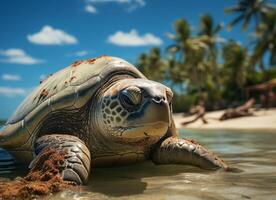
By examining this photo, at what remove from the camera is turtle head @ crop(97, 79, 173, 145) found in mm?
2982

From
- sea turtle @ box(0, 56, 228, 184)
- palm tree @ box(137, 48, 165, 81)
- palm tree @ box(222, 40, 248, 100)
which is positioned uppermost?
palm tree @ box(137, 48, 165, 81)

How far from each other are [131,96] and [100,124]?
58 cm

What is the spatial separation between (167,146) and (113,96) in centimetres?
103

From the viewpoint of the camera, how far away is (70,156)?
2930 millimetres

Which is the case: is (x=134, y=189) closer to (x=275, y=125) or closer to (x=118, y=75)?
(x=118, y=75)

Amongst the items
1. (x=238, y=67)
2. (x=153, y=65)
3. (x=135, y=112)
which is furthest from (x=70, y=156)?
(x=153, y=65)

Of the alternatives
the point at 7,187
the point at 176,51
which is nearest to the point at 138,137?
the point at 7,187

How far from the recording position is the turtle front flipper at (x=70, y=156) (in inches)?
112

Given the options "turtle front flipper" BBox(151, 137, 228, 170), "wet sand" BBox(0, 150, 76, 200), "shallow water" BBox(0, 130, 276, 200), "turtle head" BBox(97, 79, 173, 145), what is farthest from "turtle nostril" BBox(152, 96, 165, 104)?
"turtle front flipper" BBox(151, 137, 228, 170)

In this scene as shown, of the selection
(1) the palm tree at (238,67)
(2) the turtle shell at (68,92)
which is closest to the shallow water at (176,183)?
(2) the turtle shell at (68,92)

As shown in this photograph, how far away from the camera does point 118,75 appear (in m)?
3.94

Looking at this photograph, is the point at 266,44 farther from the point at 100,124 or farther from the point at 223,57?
the point at 100,124

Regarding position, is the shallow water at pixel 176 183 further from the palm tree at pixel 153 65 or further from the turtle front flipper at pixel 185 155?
the palm tree at pixel 153 65

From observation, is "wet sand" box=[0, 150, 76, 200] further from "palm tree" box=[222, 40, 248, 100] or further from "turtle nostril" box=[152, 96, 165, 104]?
"palm tree" box=[222, 40, 248, 100]
